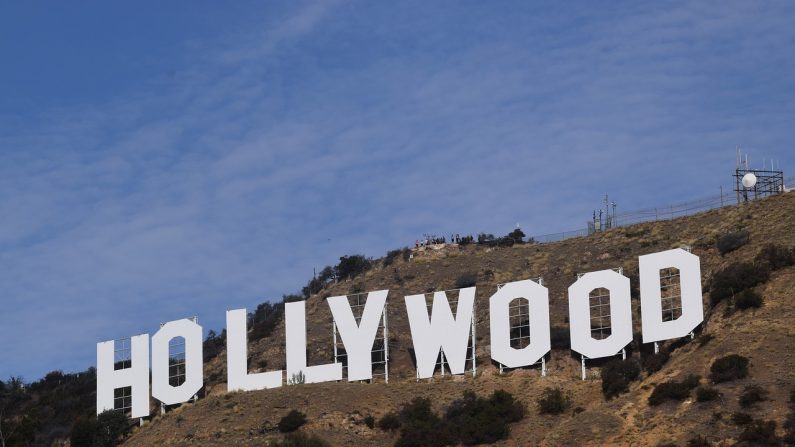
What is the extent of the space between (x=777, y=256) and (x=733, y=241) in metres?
7.55

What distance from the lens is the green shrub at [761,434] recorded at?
6222 centimetres

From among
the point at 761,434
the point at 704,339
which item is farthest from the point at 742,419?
the point at 704,339

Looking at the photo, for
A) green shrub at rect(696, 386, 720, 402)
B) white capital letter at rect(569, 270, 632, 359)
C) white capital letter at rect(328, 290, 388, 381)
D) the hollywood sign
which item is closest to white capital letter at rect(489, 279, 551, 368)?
the hollywood sign

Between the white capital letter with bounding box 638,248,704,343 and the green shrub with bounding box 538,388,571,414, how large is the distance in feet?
16.1

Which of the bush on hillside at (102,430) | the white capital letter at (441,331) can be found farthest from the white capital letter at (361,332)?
the bush on hillside at (102,430)

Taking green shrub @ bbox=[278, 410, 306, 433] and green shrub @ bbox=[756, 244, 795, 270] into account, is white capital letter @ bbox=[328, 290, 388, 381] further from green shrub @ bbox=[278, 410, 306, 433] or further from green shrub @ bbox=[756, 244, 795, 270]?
green shrub @ bbox=[756, 244, 795, 270]

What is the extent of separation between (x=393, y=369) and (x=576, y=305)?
12.4 metres

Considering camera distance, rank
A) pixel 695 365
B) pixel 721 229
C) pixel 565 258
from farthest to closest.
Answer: pixel 565 258
pixel 721 229
pixel 695 365

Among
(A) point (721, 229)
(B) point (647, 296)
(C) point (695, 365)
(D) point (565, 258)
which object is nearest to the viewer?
(C) point (695, 365)

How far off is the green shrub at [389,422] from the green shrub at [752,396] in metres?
17.3

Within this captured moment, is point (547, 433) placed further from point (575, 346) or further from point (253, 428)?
point (253, 428)

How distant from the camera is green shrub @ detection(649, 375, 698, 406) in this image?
6825 centimetres

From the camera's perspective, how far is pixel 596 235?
98.2 m

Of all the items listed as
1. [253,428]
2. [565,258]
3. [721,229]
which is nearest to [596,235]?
[565,258]
